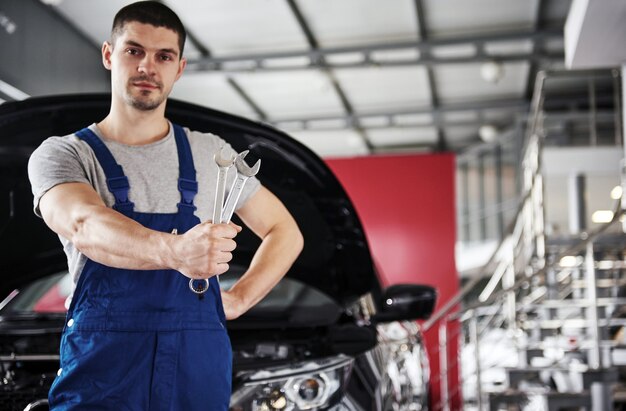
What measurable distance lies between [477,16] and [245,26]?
7.75 feet

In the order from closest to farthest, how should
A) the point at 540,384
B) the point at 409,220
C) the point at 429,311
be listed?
the point at 429,311 < the point at 540,384 < the point at 409,220

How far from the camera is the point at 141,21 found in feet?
3.68

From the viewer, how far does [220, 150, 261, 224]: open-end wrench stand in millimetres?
857

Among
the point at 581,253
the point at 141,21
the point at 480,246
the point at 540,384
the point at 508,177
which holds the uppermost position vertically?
the point at 508,177

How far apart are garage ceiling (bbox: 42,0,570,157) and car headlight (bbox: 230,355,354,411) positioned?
510 centimetres

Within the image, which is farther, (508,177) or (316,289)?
(508,177)

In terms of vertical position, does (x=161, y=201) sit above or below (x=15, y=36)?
below

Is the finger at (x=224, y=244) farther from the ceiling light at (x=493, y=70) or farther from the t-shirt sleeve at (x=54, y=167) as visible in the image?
the ceiling light at (x=493, y=70)

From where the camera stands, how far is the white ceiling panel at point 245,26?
7.71m

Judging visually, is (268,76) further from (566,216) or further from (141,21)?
(141,21)

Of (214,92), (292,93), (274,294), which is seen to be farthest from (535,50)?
(274,294)

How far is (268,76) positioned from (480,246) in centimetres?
478

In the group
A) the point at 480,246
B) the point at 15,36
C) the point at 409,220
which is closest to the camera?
the point at 15,36

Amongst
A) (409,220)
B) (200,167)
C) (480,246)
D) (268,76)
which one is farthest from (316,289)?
(480,246)
